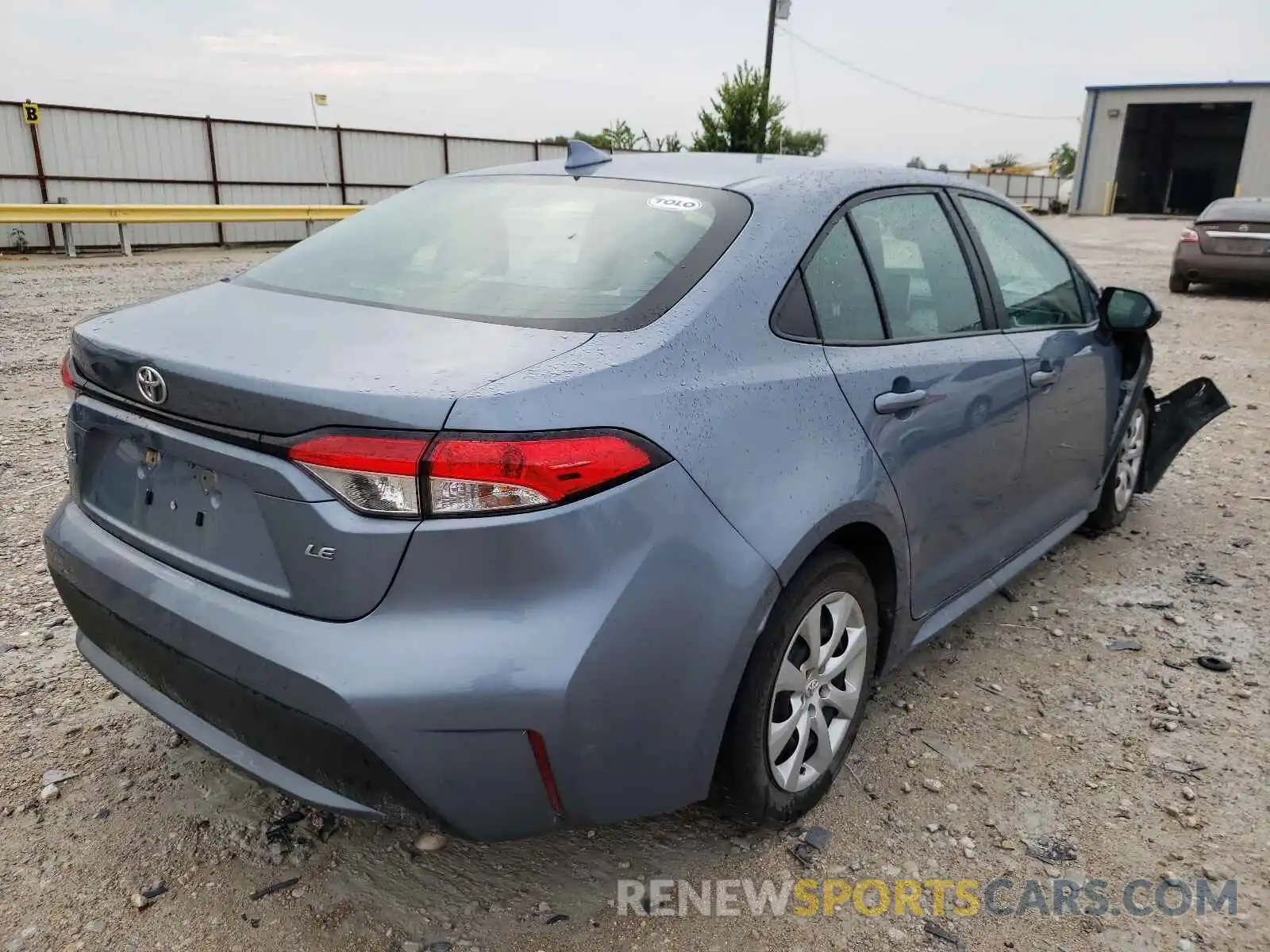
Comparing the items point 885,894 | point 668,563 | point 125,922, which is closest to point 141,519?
point 125,922

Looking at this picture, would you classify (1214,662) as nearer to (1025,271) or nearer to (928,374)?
(1025,271)

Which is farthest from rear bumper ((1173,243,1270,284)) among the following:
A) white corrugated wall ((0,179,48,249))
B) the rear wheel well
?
white corrugated wall ((0,179,48,249))

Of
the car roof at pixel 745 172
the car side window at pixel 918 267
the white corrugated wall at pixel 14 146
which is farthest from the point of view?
the white corrugated wall at pixel 14 146

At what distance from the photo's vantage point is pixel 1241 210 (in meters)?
12.8

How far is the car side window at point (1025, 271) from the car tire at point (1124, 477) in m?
0.83

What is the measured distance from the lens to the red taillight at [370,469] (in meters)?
1.68

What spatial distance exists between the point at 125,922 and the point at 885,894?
5.53ft

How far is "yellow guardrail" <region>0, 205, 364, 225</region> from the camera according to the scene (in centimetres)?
1444

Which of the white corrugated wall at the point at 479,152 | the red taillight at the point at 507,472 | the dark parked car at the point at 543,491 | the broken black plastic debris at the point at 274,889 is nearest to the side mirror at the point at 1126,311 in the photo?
the dark parked car at the point at 543,491

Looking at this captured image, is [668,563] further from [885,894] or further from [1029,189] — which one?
[1029,189]

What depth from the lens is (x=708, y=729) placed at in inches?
79.0

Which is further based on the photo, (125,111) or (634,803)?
(125,111)

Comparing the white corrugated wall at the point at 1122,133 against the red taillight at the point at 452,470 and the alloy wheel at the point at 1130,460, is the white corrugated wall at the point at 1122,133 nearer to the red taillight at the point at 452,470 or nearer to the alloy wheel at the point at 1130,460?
the alloy wheel at the point at 1130,460

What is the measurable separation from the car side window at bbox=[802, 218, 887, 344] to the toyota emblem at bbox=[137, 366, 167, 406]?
145 centimetres
